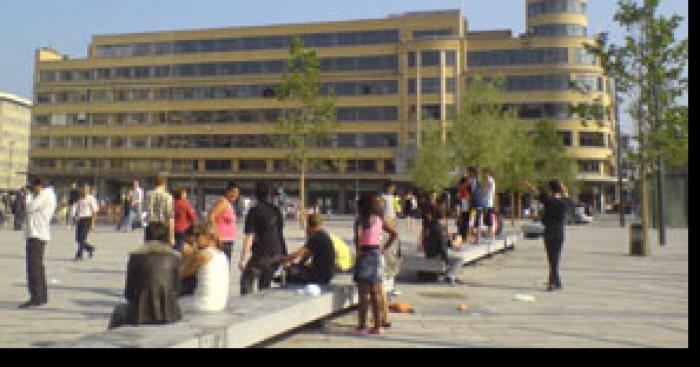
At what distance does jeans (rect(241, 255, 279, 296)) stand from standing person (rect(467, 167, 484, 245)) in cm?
713

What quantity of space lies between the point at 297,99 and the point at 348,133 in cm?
4143

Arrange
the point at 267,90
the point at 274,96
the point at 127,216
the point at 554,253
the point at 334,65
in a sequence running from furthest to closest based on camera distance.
A: the point at 267,90 < the point at 334,65 < the point at 274,96 < the point at 127,216 < the point at 554,253

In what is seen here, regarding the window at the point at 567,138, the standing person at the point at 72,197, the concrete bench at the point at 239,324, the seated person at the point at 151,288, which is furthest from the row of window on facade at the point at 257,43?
the seated person at the point at 151,288

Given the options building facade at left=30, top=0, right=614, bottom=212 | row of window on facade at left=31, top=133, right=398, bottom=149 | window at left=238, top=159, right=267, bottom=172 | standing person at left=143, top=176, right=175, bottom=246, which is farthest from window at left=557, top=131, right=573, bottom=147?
standing person at left=143, top=176, right=175, bottom=246

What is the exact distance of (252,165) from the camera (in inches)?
2881

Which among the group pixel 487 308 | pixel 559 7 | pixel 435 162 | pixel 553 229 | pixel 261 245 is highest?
pixel 559 7

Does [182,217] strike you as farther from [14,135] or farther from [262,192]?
[14,135]

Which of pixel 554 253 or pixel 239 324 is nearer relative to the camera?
pixel 239 324

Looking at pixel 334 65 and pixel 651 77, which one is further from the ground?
pixel 334 65

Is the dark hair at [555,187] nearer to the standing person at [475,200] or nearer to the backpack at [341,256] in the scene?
the standing person at [475,200]

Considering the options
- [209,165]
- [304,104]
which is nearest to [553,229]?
[304,104]

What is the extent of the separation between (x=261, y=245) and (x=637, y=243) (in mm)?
13032

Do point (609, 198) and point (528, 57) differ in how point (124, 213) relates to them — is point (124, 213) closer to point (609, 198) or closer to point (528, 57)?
point (528, 57)

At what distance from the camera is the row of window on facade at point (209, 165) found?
69.7 m
